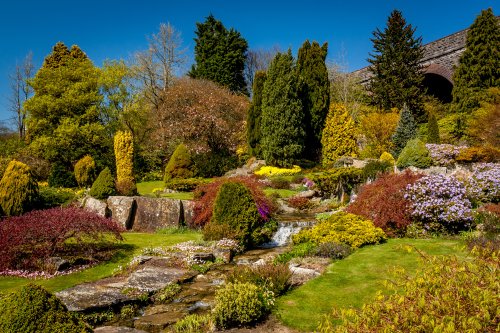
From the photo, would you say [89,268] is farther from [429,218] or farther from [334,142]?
[334,142]

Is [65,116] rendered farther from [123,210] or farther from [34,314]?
[34,314]

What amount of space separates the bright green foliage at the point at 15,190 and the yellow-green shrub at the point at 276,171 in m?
15.3

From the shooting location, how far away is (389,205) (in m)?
11.5

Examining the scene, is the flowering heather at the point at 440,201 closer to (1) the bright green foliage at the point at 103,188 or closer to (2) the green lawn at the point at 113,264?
(2) the green lawn at the point at 113,264

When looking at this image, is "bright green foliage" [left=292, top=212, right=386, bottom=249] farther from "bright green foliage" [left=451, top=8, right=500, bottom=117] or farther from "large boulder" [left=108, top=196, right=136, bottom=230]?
"bright green foliage" [left=451, top=8, right=500, bottom=117]

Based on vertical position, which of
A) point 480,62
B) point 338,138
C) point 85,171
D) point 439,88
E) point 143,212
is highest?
point 439,88

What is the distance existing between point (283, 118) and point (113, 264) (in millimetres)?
20209

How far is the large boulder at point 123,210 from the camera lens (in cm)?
1389

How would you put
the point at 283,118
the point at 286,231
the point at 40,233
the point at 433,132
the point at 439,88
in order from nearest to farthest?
the point at 40,233, the point at 286,231, the point at 433,132, the point at 283,118, the point at 439,88

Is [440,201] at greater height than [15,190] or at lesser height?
lesser

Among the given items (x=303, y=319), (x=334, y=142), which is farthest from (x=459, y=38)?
(x=303, y=319)

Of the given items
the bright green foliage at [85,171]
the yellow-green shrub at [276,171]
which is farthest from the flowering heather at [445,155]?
the bright green foliage at [85,171]

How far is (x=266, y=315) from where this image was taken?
6230 millimetres

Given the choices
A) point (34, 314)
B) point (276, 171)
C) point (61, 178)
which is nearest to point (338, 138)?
point (276, 171)
